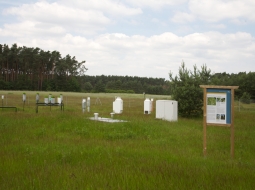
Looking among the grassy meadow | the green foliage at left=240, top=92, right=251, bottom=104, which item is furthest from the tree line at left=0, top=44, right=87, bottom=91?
the grassy meadow

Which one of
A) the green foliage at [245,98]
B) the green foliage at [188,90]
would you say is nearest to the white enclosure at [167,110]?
the green foliage at [188,90]

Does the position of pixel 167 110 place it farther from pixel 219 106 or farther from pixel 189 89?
pixel 219 106

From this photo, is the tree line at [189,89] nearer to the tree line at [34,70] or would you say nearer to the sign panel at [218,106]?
the sign panel at [218,106]

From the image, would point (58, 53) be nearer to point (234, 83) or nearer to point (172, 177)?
point (234, 83)

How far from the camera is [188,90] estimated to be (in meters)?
23.0

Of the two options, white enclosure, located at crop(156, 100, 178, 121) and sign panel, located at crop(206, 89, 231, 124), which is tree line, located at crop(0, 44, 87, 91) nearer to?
white enclosure, located at crop(156, 100, 178, 121)

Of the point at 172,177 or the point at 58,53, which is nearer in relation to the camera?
the point at 172,177

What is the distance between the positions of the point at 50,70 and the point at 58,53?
21.4 ft

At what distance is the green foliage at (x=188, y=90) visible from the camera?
2306cm

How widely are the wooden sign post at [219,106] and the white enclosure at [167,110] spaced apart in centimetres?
1043

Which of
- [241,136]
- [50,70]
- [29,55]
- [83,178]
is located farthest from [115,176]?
[50,70]

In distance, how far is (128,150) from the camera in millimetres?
9477

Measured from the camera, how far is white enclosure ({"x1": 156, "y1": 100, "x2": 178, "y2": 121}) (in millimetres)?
20469

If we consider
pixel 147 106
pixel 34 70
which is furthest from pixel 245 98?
pixel 34 70
